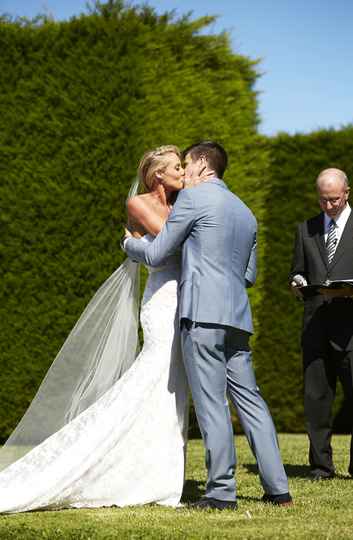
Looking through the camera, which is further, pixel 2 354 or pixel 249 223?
pixel 2 354

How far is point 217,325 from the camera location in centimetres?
491

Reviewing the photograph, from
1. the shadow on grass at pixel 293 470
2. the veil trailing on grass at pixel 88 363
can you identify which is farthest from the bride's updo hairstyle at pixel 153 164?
the shadow on grass at pixel 293 470

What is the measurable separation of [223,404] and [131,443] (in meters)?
0.58

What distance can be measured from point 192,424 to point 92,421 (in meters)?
4.75

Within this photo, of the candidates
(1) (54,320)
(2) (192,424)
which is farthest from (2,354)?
(2) (192,424)

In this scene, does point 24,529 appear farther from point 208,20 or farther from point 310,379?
point 208,20

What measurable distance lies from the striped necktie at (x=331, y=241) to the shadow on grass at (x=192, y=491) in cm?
177

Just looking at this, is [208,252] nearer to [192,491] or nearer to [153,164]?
[153,164]

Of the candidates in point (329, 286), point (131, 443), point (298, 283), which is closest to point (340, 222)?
point (298, 283)

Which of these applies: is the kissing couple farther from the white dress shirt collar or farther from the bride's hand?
the white dress shirt collar

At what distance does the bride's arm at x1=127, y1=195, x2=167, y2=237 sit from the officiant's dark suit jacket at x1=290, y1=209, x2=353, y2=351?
1726 millimetres

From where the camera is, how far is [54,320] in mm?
9031

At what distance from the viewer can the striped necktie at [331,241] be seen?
665 centimetres

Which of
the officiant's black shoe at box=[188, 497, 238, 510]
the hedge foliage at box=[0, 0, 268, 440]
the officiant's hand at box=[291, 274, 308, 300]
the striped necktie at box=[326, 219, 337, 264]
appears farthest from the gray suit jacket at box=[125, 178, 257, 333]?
the hedge foliage at box=[0, 0, 268, 440]
